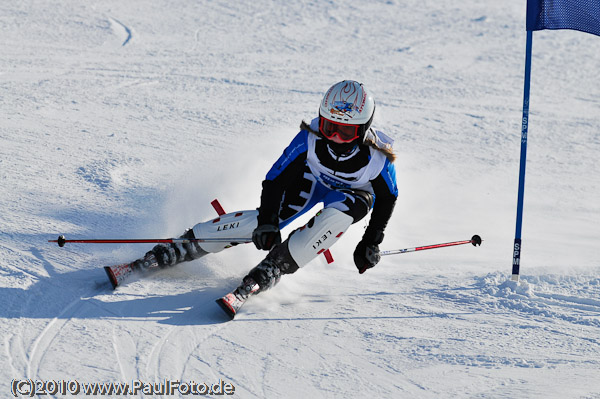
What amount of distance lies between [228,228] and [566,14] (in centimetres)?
301

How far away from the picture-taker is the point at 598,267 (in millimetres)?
5906

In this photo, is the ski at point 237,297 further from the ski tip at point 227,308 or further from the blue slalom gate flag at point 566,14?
the blue slalom gate flag at point 566,14

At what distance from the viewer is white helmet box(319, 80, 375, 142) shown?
16.0ft

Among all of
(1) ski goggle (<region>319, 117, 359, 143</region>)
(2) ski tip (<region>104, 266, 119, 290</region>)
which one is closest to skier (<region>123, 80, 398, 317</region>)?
(1) ski goggle (<region>319, 117, 359, 143</region>)

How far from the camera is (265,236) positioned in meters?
4.79

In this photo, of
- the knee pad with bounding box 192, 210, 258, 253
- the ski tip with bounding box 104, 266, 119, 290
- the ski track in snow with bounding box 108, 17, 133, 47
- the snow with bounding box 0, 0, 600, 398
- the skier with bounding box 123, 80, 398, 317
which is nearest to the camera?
the snow with bounding box 0, 0, 600, 398

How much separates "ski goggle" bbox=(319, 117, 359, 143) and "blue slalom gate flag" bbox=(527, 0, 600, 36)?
1677mm

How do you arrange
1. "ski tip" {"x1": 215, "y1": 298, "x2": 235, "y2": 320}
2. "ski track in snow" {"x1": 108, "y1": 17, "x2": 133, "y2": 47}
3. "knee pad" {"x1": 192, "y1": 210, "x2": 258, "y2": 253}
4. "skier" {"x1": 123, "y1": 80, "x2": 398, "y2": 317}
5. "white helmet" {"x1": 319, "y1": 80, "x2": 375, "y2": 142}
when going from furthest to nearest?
"ski track in snow" {"x1": 108, "y1": 17, "x2": 133, "y2": 47}, "knee pad" {"x1": 192, "y1": 210, "x2": 258, "y2": 253}, "white helmet" {"x1": 319, "y1": 80, "x2": 375, "y2": 142}, "skier" {"x1": 123, "y1": 80, "x2": 398, "y2": 317}, "ski tip" {"x1": 215, "y1": 298, "x2": 235, "y2": 320}

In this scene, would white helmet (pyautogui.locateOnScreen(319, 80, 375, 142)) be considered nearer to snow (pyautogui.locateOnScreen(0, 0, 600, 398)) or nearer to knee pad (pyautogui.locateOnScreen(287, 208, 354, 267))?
knee pad (pyautogui.locateOnScreen(287, 208, 354, 267))

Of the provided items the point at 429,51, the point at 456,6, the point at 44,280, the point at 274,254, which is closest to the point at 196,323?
the point at 274,254

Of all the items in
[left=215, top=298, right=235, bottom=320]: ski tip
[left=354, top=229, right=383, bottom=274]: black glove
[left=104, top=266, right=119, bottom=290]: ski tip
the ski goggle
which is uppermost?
the ski goggle

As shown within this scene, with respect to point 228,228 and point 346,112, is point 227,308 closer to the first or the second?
point 228,228

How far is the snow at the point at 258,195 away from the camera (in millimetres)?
4027

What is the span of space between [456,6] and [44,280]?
43.7ft
